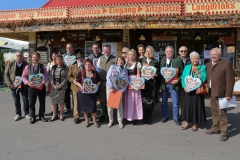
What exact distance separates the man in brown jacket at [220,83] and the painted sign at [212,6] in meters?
3.79

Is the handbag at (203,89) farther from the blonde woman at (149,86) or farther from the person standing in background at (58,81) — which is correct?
the person standing in background at (58,81)

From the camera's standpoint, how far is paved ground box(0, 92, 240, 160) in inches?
158

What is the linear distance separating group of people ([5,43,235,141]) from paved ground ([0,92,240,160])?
287 millimetres

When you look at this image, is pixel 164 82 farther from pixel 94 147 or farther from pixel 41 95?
pixel 41 95

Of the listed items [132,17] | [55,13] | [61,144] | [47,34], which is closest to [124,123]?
[61,144]

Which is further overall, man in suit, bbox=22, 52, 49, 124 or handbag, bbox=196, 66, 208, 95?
man in suit, bbox=22, 52, 49, 124

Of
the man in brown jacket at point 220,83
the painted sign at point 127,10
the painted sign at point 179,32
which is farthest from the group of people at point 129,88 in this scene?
the painted sign at point 179,32

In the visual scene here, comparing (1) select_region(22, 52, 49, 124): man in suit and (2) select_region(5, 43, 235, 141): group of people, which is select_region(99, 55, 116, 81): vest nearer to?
(2) select_region(5, 43, 235, 141): group of people

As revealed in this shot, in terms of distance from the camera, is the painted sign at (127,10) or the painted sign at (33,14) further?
the painted sign at (33,14)

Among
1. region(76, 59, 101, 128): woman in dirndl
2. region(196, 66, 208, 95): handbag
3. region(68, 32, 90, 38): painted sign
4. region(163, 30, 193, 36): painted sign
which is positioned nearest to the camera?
region(196, 66, 208, 95): handbag

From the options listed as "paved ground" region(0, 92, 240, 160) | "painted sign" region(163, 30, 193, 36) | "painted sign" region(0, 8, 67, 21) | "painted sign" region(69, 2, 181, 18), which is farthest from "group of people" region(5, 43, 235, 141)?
"painted sign" region(163, 30, 193, 36)

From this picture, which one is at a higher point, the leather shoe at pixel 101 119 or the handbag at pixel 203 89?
the handbag at pixel 203 89

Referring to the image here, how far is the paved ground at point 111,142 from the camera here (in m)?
4.02

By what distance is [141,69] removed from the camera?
217 inches
